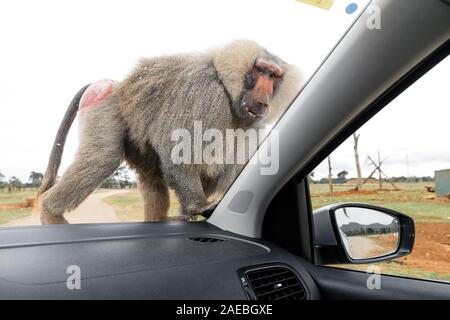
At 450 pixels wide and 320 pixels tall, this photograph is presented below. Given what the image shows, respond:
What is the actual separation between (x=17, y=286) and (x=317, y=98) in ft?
3.40

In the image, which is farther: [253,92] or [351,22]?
[253,92]

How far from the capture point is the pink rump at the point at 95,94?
2.63 metres

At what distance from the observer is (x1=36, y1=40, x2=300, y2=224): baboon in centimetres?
258

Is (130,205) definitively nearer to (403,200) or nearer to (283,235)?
(283,235)

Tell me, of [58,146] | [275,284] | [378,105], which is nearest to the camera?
[378,105]

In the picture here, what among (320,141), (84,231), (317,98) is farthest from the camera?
(84,231)

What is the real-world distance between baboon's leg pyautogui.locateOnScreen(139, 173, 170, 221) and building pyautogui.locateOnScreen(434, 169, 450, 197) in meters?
1.78

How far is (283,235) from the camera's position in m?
1.76

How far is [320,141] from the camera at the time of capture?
4.33 ft

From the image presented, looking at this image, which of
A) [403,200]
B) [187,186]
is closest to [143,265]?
[403,200]

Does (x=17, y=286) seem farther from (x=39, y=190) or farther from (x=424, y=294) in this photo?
(x=39, y=190)

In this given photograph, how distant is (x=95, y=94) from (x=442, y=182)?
2198mm

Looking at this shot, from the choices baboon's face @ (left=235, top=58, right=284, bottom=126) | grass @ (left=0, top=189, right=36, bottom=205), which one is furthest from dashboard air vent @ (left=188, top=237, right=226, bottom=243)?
baboon's face @ (left=235, top=58, right=284, bottom=126)
